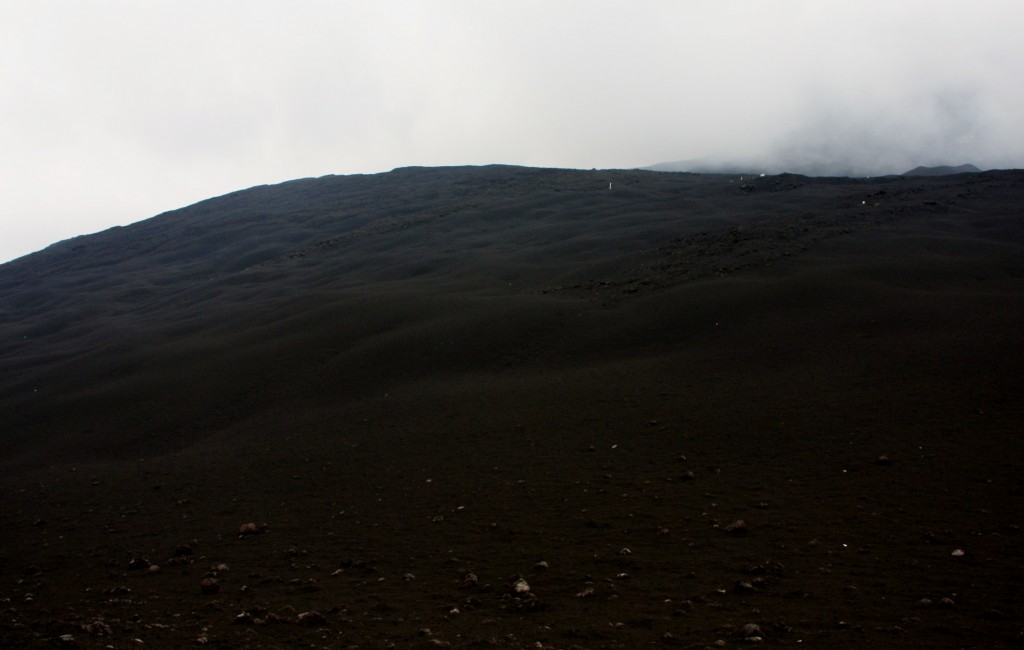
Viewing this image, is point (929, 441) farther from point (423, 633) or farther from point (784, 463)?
point (423, 633)

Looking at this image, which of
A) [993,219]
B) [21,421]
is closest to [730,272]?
[993,219]

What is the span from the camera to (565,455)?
927cm

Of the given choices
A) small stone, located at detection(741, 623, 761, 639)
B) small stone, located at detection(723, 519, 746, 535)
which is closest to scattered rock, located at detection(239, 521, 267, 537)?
small stone, located at detection(723, 519, 746, 535)

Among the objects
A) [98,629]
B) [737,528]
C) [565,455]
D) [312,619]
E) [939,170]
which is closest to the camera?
[98,629]

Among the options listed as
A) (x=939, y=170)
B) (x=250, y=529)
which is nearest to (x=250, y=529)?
(x=250, y=529)

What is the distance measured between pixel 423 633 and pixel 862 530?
13.0 feet

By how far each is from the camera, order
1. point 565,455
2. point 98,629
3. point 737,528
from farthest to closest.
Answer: point 565,455 < point 737,528 < point 98,629

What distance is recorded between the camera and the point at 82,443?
13070 mm

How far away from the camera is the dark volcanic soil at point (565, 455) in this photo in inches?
220

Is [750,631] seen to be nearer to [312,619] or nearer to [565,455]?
[312,619]

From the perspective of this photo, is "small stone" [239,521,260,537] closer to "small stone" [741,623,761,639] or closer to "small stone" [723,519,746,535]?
"small stone" [723,519,746,535]

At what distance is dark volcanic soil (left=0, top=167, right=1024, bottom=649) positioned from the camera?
559 centimetres

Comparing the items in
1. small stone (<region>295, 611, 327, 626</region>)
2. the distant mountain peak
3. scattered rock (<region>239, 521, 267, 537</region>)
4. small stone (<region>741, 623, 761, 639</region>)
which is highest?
the distant mountain peak

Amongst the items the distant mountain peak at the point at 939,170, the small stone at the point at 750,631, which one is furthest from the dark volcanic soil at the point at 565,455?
the distant mountain peak at the point at 939,170
